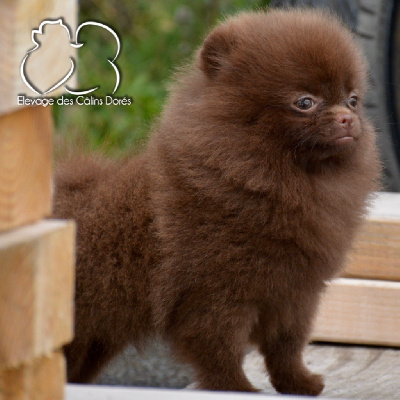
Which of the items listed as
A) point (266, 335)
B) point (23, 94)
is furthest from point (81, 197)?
point (23, 94)

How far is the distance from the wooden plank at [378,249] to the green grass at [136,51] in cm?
231

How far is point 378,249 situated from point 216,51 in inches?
47.6

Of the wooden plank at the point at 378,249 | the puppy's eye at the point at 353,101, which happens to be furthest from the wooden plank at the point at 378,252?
the puppy's eye at the point at 353,101

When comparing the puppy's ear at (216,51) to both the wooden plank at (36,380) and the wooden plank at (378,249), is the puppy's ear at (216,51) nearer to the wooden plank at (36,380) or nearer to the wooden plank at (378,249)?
the wooden plank at (378,249)

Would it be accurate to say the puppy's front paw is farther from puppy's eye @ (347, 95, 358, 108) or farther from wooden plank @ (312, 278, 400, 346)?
puppy's eye @ (347, 95, 358, 108)

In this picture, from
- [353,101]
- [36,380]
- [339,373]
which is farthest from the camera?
[339,373]

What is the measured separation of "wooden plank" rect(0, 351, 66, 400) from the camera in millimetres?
1691

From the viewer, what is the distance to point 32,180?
5.41ft

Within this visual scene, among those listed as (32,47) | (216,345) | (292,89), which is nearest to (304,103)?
(292,89)

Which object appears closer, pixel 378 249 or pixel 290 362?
pixel 290 362

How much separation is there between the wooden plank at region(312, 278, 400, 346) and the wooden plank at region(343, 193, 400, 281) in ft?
0.12

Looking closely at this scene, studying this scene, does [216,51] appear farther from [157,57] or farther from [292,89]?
[157,57]

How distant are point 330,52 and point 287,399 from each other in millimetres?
1122

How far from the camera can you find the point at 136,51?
21.8 ft
